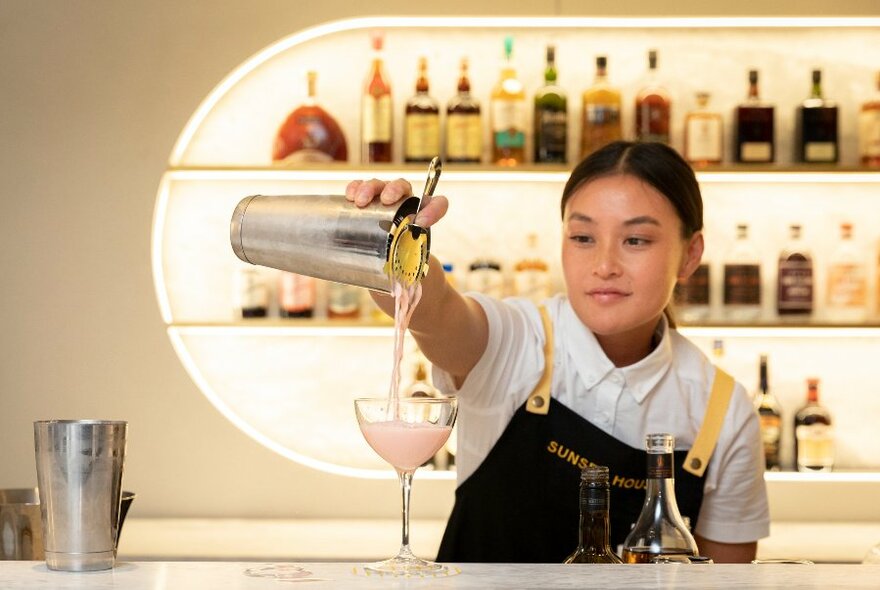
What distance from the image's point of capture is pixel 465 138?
3.16m

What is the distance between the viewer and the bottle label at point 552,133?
314cm

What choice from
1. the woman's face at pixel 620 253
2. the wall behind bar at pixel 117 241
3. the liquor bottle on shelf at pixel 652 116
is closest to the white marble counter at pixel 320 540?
the wall behind bar at pixel 117 241

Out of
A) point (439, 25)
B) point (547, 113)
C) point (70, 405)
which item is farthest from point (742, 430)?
point (70, 405)

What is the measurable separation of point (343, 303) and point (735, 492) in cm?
147

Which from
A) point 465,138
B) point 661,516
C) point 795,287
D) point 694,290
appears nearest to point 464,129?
point 465,138

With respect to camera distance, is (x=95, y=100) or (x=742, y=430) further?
(x=95, y=100)

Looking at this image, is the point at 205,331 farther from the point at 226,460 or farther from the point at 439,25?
the point at 439,25

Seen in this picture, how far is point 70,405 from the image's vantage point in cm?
325

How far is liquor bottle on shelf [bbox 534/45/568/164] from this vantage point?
314 cm

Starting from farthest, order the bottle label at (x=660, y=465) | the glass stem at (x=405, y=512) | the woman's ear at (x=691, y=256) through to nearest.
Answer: the woman's ear at (x=691, y=256) < the bottle label at (x=660, y=465) < the glass stem at (x=405, y=512)

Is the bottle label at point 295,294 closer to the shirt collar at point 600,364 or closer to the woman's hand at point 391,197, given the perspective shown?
the shirt collar at point 600,364

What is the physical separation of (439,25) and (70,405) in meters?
1.44

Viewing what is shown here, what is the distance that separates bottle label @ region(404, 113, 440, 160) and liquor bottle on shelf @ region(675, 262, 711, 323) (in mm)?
744

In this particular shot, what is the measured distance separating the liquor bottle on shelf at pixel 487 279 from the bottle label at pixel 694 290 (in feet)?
1.54
